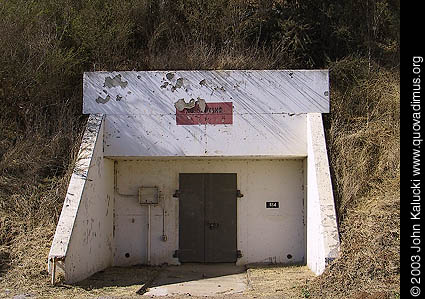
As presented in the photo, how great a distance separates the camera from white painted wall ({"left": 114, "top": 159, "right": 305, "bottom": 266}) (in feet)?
44.3

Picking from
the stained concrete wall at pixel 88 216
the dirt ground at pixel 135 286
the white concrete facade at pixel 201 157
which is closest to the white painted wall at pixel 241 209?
the white concrete facade at pixel 201 157

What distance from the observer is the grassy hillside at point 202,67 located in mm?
10414

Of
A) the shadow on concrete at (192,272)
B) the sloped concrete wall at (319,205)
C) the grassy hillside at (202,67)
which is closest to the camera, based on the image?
the sloped concrete wall at (319,205)

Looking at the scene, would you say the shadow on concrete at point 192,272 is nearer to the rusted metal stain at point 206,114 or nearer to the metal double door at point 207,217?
the metal double door at point 207,217

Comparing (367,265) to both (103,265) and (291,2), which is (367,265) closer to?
(103,265)

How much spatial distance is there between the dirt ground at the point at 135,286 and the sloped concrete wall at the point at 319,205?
50cm

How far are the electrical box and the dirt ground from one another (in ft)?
5.56

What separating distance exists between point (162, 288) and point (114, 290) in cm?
103

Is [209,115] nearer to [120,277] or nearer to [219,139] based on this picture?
[219,139]

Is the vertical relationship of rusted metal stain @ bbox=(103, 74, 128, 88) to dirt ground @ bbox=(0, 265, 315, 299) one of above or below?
above

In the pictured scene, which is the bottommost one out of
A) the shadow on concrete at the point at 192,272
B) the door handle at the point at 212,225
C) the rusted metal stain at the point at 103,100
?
the shadow on concrete at the point at 192,272

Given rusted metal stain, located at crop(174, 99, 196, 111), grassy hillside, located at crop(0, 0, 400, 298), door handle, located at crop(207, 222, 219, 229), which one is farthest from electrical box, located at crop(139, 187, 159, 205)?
rusted metal stain, located at crop(174, 99, 196, 111)

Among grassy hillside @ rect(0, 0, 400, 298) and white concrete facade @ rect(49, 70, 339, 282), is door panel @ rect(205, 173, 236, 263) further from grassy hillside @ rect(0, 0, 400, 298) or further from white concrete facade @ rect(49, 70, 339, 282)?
grassy hillside @ rect(0, 0, 400, 298)
